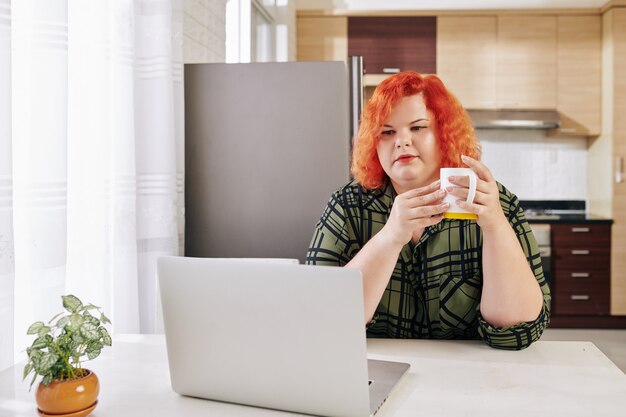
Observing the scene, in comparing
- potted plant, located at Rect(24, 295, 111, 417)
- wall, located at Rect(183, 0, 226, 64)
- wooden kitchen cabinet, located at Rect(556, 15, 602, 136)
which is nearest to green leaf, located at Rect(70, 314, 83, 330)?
potted plant, located at Rect(24, 295, 111, 417)

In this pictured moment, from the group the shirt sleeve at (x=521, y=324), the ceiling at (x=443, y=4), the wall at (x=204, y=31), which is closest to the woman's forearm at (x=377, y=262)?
the shirt sleeve at (x=521, y=324)

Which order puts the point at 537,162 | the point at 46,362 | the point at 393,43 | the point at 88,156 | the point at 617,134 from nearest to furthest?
the point at 46,362, the point at 88,156, the point at 617,134, the point at 393,43, the point at 537,162

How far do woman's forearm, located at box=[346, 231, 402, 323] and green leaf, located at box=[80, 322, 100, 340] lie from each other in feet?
1.77

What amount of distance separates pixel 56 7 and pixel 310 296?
99 cm

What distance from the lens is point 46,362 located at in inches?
33.4

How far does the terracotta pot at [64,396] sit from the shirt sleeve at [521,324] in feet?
2.51

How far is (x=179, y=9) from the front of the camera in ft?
6.82

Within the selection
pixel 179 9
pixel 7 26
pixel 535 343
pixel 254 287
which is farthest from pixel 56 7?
pixel 535 343

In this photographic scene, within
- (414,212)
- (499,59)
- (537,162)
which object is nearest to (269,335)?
(414,212)

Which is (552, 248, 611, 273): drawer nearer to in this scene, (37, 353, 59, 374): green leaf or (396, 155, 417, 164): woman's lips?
(396, 155, 417, 164): woman's lips

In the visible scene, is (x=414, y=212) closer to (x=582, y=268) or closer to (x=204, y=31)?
(x=204, y=31)

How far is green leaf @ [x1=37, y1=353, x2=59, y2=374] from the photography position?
0.85 m

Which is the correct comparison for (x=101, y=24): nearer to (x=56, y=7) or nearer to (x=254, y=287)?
(x=56, y=7)

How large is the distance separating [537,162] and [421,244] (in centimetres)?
401
